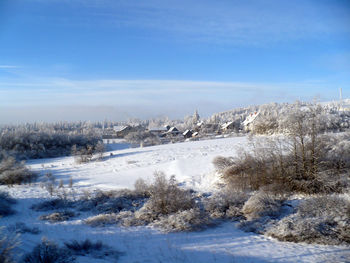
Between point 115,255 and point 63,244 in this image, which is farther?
point 63,244

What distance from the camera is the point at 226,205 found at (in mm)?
10648

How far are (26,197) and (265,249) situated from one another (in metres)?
13.4

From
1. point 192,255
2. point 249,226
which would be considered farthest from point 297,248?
point 192,255

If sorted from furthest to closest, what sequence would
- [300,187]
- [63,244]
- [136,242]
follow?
[300,187]
[136,242]
[63,244]

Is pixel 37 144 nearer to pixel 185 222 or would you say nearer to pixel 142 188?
pixel 142 188

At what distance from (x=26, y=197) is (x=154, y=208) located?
8.82 m

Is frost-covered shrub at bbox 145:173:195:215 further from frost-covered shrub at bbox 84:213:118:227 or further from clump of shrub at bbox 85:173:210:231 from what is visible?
frost-covered shrub at bbox 84:213:118:227

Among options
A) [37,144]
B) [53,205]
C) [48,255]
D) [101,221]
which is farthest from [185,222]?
[37,144]

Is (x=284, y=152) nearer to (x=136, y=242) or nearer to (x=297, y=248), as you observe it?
(x=297, y=248)

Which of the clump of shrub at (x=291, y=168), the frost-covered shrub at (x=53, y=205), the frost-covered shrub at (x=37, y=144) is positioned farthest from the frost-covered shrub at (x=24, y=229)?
the frost-covered shrub at (x=37, y=144)

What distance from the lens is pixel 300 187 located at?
40.7ft

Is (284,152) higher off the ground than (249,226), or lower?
higher

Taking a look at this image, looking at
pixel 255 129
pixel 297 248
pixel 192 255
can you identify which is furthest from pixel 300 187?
pixel 255 129

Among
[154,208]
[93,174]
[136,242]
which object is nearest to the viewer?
[136,242]
